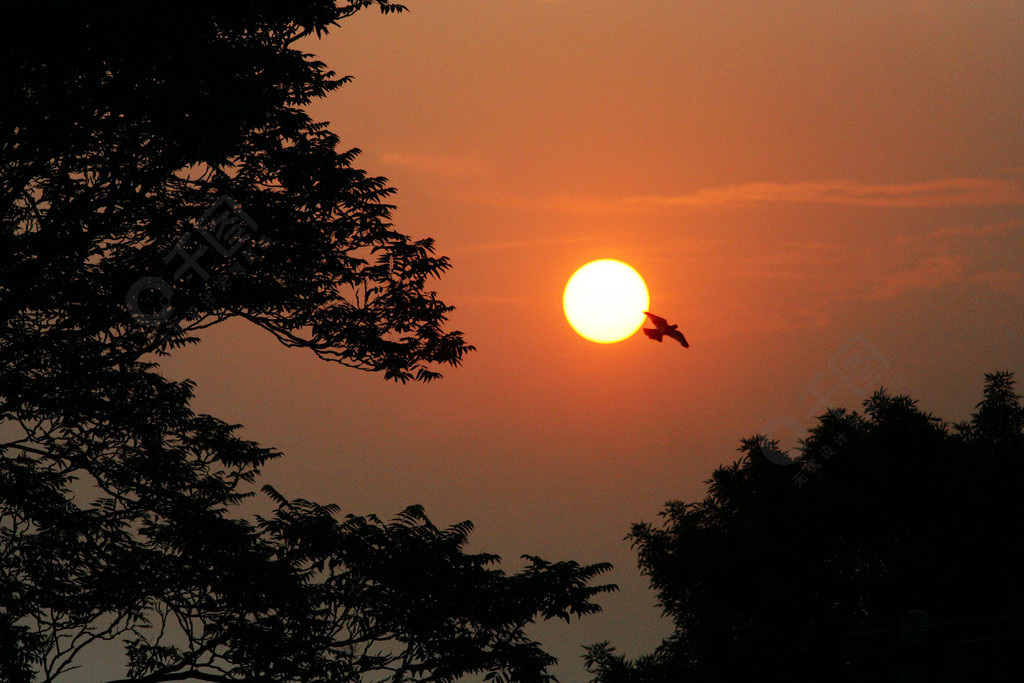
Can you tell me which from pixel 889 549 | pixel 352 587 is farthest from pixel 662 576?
pixel 352 587

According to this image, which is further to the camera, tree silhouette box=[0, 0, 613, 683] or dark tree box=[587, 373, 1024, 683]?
dark tree box=[587, 373, 1024, 683]

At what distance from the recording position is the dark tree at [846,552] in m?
20.1

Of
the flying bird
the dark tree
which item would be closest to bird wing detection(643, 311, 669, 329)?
the flying bird

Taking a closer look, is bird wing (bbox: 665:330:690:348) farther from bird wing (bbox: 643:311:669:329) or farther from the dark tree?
the dark tree

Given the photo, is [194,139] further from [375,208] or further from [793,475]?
[793,475]

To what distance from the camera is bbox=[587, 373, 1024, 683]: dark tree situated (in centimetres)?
2006

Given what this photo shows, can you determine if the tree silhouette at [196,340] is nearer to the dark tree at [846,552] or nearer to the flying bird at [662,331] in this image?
the flying bird at [662,331]

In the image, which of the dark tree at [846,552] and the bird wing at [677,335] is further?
the dark tree at [846,552]

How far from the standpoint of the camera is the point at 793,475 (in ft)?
74.0

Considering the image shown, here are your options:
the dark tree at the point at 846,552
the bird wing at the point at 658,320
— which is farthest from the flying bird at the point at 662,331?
the dark tree at the point at 846,552

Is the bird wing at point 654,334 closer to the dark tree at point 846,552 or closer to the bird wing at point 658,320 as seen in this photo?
the bird wing at point 658,320

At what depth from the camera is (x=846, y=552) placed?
2167 cm

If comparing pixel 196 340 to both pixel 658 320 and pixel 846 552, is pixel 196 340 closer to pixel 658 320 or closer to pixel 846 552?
pixel 658 320

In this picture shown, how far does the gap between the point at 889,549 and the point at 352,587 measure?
527 inches
